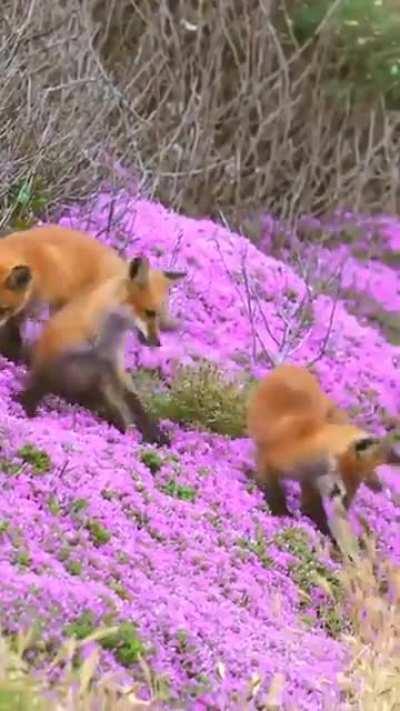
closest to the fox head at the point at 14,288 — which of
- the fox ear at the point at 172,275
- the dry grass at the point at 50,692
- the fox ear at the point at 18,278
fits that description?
the fox ear at the point at 18,278

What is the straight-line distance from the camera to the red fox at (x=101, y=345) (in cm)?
713

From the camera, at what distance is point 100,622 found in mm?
5062

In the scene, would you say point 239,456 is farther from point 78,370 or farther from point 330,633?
point 330,633

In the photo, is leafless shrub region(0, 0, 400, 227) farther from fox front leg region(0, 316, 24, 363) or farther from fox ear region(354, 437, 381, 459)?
fox ear region(354, 437, 381, 459)

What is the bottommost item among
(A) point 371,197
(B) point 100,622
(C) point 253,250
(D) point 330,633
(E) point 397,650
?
(A) point 371,197

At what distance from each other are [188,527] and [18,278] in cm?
154

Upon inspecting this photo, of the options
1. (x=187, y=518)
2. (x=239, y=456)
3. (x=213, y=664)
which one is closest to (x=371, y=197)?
(x=239, y=456)

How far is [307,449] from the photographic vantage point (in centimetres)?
723

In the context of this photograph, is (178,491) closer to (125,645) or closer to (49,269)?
(49,269)

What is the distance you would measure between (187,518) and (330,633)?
778 mm

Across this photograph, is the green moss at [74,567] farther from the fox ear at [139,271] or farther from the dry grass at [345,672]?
the fox ear at [139,271]

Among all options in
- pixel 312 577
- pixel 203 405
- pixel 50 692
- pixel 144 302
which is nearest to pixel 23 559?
pixel 50 692

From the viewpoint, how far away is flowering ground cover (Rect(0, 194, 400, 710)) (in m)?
5.13

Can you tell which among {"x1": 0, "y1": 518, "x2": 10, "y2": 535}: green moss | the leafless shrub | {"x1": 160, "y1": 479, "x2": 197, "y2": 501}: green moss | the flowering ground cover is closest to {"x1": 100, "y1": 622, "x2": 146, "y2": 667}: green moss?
the flowering ground cover
